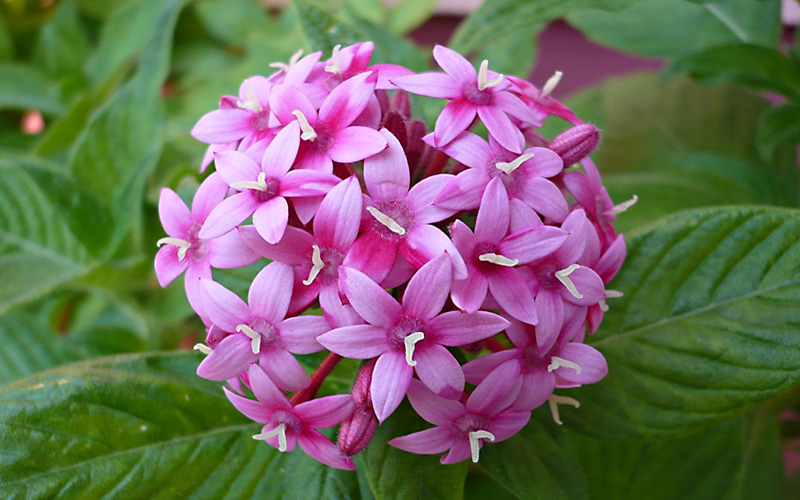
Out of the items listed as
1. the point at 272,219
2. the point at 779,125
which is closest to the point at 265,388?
the point at 272,219

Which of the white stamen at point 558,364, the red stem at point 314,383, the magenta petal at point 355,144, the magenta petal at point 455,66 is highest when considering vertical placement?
the magenta petal at point 455,66

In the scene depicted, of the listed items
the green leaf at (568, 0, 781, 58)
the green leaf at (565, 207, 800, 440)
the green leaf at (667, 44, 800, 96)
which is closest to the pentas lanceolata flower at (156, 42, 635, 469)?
the green leaf at (565, 207, 800, 440)

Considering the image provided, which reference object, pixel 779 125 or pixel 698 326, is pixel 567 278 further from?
pixel 779 125

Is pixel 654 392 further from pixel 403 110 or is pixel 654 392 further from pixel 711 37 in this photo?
pixel 711 37

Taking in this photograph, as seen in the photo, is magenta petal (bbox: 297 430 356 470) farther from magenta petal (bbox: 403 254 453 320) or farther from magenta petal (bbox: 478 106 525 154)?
magenta petal (bbox: 478 106 525 154)

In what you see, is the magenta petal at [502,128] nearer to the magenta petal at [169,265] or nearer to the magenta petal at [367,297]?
the magenta petal at [367,297]

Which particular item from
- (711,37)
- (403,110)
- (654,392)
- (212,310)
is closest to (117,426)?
(212,310)

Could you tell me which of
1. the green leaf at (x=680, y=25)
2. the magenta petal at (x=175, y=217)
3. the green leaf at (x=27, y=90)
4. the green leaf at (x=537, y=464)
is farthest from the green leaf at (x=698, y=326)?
the green leaf at (x=27, y=90)
